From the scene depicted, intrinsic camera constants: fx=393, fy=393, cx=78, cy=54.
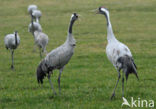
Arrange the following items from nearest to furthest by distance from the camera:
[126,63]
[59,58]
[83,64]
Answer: [126,63], [59,58], [83,64]

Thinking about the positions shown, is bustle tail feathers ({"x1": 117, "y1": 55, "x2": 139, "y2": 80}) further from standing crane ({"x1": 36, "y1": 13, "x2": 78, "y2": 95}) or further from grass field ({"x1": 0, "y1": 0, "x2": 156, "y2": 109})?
standing crane ({"x1": 36, "y1": 13, "x2": 78, "y2": 95})

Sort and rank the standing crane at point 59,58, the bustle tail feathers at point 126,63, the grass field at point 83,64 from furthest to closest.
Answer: the standing crane at point 59,58 < the grass field at point 83,64 < the bustle tail feathers at point 126,63

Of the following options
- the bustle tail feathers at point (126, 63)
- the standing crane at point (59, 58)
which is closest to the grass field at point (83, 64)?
the standing crane at point (59, 58)

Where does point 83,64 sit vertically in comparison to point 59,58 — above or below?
below

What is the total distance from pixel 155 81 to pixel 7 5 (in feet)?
120

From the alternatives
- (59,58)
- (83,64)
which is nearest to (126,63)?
(59,58)

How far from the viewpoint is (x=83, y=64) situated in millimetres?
15820

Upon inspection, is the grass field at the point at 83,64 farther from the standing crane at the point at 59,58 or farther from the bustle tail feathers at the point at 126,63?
the bustle tail feathers at the point at 126,63

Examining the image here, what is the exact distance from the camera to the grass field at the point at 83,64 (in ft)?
32.4

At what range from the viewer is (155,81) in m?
11.9

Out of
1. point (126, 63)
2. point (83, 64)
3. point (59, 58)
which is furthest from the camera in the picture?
point (83, 64)

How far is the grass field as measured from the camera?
9.88 metres

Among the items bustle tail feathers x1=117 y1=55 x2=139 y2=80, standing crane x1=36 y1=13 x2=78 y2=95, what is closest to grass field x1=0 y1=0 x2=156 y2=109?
standing crane x1=36 y1=13 x2=78 y2=95

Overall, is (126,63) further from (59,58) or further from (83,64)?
(83,64)
